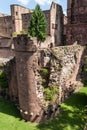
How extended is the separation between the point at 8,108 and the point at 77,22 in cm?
1946

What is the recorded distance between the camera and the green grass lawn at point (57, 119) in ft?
48.5

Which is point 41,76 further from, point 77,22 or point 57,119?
point 77,22

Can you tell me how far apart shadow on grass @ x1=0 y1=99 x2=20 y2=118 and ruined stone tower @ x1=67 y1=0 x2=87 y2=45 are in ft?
49.0

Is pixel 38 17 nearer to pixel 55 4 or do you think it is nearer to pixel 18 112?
pixel 55 4

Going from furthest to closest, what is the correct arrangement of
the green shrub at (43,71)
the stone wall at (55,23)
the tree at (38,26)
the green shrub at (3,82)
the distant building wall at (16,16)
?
the distant building wall at (16,16) < the stone wall at (55,23) < the tree at (38,26) < the green shrub at (3,82) < the green shrub at (43,71)

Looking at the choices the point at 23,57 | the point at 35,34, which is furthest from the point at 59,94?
the point at 35,34

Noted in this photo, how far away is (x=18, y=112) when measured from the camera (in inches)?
655

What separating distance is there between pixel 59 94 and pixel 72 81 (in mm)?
3453

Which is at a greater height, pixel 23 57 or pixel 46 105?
pixel 23 57

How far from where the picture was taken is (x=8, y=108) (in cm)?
1722

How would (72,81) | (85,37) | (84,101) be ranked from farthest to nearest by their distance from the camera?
(85,37) < (72,81) < (84,101)

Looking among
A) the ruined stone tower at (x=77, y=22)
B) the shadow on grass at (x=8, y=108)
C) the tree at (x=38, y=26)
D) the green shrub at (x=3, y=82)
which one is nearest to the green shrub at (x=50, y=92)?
the shadow on grass at (x=8, y=108)

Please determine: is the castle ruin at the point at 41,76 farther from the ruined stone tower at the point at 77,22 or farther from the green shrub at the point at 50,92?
the ruined stone tower at the point at 77,22

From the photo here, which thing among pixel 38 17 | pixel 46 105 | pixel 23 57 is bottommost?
pixel 46 105
